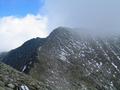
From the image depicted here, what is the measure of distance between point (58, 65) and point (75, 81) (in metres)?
14.5

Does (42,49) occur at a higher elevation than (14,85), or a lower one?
higher

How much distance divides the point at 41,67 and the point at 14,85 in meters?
122

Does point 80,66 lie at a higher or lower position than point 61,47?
lower

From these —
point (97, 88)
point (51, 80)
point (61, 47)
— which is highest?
point (61, 47)

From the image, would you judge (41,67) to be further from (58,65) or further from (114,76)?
(114,76)

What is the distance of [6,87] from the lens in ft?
100

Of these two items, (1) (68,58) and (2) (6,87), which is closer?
(2) (6,87)

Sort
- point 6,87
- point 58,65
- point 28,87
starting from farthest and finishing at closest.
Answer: point 58,65
point 28,87
point 6,87

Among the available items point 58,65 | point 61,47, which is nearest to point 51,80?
point 58,65

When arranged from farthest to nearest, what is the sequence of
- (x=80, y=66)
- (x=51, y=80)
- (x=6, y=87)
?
(x=80, y=66) → (x=51, y=80) → (x=6, y=87)

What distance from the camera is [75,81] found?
160000mm

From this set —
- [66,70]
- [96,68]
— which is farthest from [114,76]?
[66,70]

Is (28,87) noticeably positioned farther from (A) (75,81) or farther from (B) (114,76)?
(B) (114,76)

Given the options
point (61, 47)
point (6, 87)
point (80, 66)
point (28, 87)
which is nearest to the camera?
point (6, 87)
